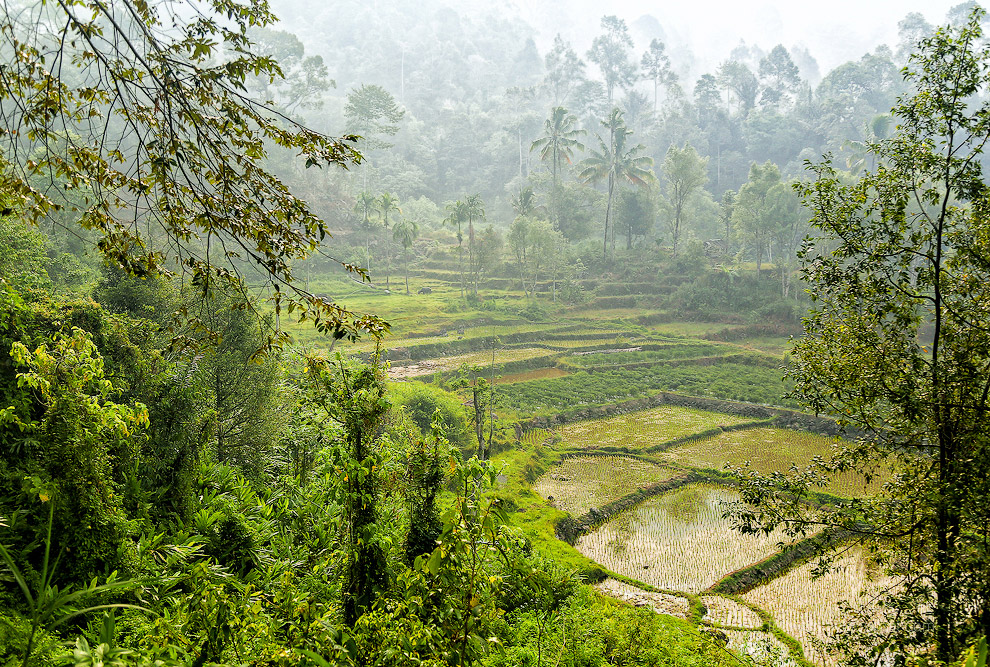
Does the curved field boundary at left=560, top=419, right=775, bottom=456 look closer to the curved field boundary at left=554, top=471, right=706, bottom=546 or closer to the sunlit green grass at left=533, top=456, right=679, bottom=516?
the sunlit green grass at left=533, top=456, right=679, bottom=516

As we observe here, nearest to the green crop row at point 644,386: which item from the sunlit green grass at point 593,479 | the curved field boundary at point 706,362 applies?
the curved field boundary at point 706,362

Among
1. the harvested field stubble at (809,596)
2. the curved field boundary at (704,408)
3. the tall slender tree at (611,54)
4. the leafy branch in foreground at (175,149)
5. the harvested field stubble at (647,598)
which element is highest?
the tall slender tree at (611,54)

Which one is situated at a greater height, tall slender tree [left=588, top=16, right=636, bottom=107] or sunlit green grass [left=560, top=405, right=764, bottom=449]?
tall slender tree [left=588, top=16, right=636, bottom=107]

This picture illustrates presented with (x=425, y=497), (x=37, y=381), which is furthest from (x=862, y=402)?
(x=37, y=381)

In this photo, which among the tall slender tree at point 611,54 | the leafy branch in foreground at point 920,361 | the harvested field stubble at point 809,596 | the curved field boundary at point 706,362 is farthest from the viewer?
the tall slender tree at point 611,54

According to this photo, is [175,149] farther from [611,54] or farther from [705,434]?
[611,54]

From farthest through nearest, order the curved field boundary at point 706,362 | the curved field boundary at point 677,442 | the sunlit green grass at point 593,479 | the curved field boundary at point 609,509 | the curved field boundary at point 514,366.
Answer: the curved field boundary at point 706,362 < the curved field boundary at point 514,366 < the curved field boundary at point 677,442 < the sunlit green grass at point 593,479 < the curved field boundary at point 609,509

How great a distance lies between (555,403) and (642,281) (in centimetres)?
2398

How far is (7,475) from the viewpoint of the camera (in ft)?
11.7

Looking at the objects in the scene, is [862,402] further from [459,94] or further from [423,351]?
[459,94]

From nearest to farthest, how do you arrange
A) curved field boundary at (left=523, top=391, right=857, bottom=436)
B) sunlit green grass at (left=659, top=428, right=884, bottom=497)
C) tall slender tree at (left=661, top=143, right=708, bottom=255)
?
1. sunlit green grass at (left=659, top=428, right=884, bottom=497)
2. curved field boundary at (left=523, top=391, right=857, bottom=436)
3. tall slender tree at (left=661, top=143, right=708, bottom=255)

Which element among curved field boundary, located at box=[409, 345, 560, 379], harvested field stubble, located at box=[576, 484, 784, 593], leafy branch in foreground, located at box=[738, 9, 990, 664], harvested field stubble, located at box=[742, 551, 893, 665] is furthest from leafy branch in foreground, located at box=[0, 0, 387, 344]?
curved field boundary, located at box=[409, 345, 560, 379]

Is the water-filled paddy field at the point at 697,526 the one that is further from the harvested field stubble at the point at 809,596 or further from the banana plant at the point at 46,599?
the banana plant at the point at 46,599

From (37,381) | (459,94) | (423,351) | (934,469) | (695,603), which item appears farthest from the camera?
(459,94)
